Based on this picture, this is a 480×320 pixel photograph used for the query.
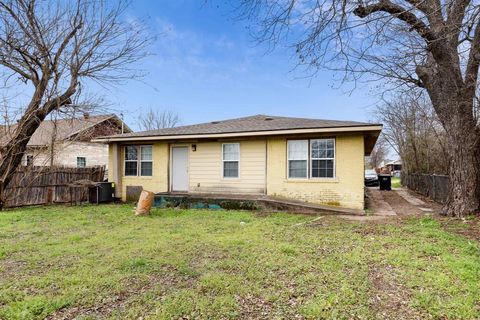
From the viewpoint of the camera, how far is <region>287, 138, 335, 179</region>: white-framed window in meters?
10.5

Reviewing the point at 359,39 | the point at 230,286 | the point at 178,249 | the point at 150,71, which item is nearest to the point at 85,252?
the point at 178,249

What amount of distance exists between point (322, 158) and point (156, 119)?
29415mm

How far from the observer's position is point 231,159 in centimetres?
1195

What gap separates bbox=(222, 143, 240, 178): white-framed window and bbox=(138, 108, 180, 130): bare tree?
25997 mm

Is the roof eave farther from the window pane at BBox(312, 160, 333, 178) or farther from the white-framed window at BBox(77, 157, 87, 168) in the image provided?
the white-framed window at BBox(77, 157, 87, 168)

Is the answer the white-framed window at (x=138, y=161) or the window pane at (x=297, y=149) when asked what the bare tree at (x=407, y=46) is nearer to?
the window pane at (x=297, y=149)

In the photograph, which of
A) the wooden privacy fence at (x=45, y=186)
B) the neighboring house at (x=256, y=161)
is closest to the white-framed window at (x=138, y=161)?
the neighboring house at (x=256, y=161)

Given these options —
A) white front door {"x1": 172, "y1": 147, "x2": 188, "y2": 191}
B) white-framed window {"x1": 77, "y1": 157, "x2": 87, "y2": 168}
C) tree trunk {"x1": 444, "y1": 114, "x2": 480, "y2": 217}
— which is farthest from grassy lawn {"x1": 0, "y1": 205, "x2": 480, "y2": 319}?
white-framed window {"x1": 77, "y1": 157, "x2": 87, "y2": 168}

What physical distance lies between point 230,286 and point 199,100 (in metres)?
24.1

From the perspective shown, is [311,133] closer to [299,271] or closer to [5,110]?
[299,271]

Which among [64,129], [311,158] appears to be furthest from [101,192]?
[64,129]

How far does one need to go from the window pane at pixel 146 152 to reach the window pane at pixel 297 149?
240 inches

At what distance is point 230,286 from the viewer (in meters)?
3.75

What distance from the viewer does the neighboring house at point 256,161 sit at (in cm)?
1028
